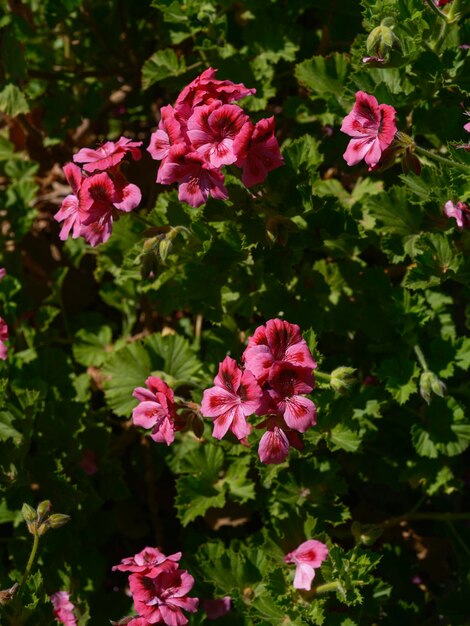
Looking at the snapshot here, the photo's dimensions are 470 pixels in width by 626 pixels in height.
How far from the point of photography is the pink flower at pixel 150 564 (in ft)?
7.67

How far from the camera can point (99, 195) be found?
2.38 meters

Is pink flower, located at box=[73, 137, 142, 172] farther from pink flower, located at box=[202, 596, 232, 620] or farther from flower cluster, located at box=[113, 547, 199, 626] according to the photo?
pink flower, located at box=[202, 596, 232, 620]

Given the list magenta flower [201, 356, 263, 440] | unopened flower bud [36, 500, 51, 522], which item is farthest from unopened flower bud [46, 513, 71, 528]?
magenta flower [201, 356, 263, 440]

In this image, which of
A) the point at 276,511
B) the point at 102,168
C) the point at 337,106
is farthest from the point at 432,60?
the point at 276,511

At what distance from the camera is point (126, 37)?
3.60m

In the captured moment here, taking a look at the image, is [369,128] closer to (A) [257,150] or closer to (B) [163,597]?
(A) [257,150]

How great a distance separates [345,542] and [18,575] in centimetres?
119

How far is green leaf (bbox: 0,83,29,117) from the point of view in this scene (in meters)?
3.23

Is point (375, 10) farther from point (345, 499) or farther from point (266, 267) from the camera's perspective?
point (345, 499)

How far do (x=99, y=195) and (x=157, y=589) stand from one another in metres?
1.11

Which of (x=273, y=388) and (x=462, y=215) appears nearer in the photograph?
(x=273, y=388)

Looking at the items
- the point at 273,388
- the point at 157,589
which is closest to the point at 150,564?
the point at 157,589

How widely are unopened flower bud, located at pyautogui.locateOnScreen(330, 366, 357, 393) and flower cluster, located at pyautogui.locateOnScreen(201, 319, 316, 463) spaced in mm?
217

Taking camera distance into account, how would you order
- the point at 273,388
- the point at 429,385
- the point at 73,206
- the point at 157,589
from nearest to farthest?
1. the point at 273,388
2. the point at 157,589
3. the point at 73,206
4. the point at 429,385
